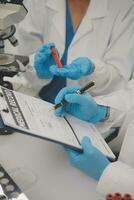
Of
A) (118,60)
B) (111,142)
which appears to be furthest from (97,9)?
(111,142)

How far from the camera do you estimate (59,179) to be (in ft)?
3.57

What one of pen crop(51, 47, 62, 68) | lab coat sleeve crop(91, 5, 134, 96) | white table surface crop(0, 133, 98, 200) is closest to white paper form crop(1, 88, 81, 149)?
white table surface crop(0, 133, 98, 200)

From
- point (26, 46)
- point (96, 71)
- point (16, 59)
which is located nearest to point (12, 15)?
point (16, 59)

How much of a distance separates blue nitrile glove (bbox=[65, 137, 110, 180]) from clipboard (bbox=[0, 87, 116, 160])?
2 cm

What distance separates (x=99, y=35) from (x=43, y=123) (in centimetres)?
76

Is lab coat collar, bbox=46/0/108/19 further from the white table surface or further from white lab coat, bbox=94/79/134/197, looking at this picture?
the white table surface

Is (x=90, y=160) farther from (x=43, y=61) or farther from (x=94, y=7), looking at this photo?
(x=94, y=7)

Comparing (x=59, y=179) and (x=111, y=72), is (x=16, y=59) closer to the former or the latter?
(x=111, y=72)

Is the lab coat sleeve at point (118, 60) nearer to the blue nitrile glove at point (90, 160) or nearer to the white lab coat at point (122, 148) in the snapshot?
the white lab coat at point (122, 148)

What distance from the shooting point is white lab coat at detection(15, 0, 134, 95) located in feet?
5.36

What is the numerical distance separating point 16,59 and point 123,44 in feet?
1.74

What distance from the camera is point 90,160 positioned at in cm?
108

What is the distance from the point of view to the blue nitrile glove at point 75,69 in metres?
1.41

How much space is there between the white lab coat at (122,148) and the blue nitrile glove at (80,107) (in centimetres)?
6
